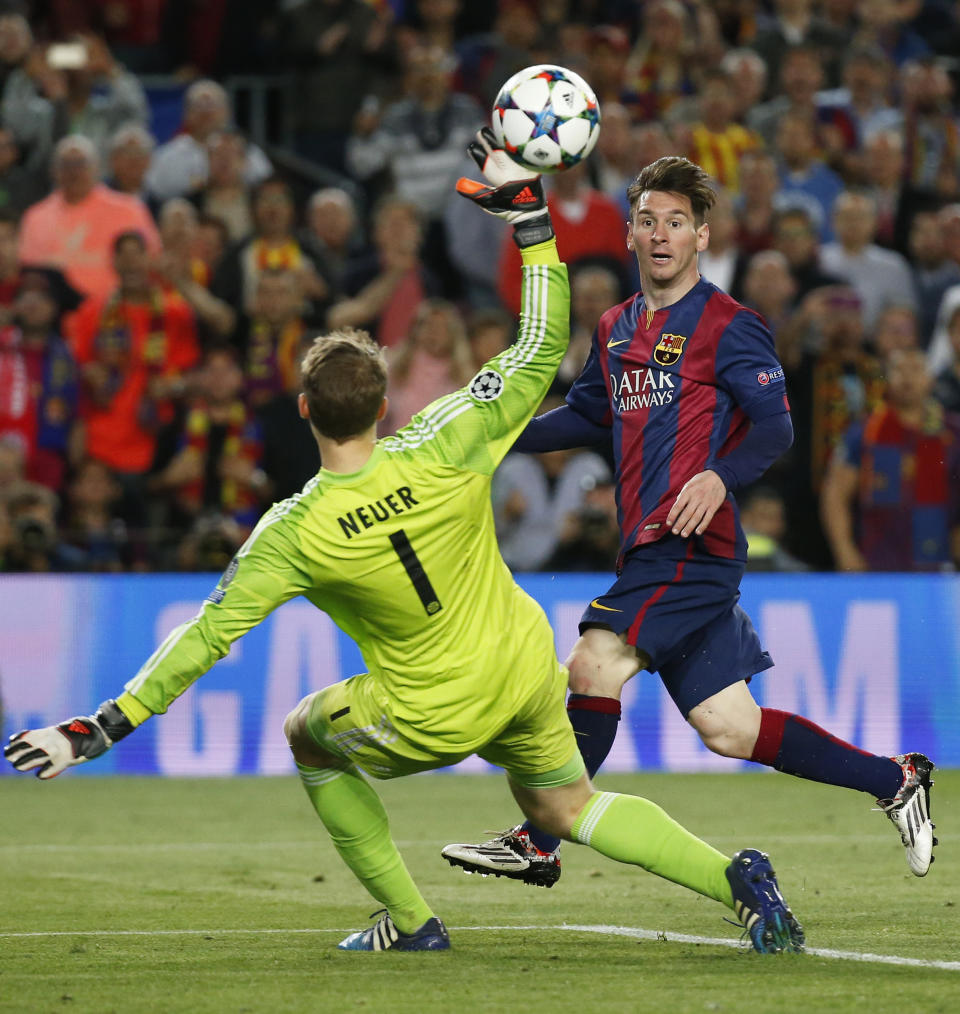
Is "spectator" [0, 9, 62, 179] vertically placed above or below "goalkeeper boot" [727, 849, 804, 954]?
above

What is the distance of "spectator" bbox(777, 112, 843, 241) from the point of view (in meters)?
14.3

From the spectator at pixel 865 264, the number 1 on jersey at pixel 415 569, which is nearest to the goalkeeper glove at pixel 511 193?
the number 1 on jersey at pixel 415 569

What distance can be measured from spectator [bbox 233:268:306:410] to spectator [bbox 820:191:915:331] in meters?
3.82

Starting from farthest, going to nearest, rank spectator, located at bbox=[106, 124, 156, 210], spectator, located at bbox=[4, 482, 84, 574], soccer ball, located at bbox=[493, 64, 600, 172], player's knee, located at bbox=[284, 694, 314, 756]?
spectator, located at bbox=[106, 124, 156, 210]
spectator, located at bbox=[4, 482, 84, 574]
soccer ball, located at bbox=[493, 64, 600, 172]
player's knee, located at bbox=[284, 694, 314, 756]

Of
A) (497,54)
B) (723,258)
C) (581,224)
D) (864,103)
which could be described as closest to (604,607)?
(723,258)

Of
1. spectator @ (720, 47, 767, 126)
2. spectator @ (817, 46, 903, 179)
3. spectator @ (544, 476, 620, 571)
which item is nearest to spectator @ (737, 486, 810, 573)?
spectator @ (544, 476, 620, 571)

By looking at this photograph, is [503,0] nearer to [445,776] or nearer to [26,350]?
[26,350]

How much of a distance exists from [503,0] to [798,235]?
4.28 m

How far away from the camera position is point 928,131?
48.8 ft

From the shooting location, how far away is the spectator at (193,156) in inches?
560

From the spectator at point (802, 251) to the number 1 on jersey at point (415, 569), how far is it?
8434 mm

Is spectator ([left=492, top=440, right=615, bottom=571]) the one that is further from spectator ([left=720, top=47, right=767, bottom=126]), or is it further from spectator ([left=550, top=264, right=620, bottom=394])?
spectator ([left=720, top=47, right=767, bottom=126])

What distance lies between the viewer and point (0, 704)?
11078mm

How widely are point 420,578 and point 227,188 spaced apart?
939 cm
